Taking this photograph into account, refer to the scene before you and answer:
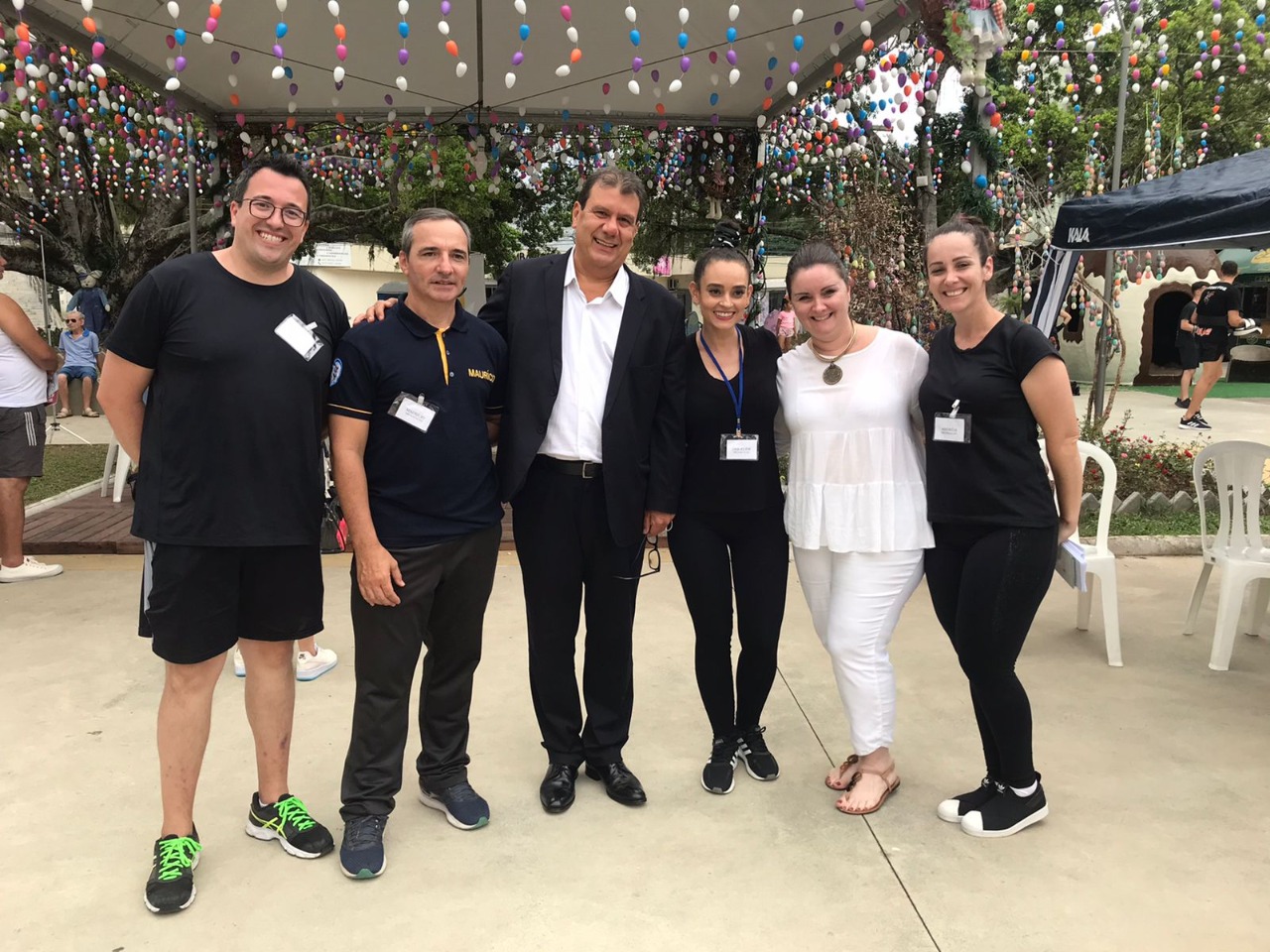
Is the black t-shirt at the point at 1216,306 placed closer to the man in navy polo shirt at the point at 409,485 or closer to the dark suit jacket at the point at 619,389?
the dark suit jacket at the point at 619,389

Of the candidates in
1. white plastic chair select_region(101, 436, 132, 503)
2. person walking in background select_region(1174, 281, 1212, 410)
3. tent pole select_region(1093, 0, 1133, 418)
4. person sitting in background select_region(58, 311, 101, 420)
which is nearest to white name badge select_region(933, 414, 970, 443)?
tent pole select_region(1093, 0, 1133, 418)

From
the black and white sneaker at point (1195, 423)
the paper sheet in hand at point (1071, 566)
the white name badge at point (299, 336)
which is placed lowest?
the black and white sneaker at point (1195, 423)

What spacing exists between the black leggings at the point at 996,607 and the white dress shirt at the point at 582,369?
1.09 metres

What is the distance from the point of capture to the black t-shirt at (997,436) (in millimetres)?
2521

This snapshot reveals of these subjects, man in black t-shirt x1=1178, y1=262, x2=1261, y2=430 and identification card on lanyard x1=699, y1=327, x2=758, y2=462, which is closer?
identification card on lanyard x1=699, y1=327, x2=758, y2=462

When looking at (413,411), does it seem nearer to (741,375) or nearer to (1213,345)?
(741,375)

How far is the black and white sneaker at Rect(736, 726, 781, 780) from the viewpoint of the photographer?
9.93 feet

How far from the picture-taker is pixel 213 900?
2344mm

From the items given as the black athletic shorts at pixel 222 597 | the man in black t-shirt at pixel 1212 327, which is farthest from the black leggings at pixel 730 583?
the man in black t-shirt at pixel 1212 327

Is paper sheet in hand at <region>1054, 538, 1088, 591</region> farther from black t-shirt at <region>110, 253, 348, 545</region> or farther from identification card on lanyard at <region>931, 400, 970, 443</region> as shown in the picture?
black t-shirt at <region>110, 253, 348, 545</region>

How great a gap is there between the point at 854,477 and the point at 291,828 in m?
1.92

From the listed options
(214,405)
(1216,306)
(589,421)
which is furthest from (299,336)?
(1216,306)

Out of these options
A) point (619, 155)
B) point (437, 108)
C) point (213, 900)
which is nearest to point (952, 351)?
point (213, 900)

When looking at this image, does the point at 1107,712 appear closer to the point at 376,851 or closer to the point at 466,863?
the point at 466,863
